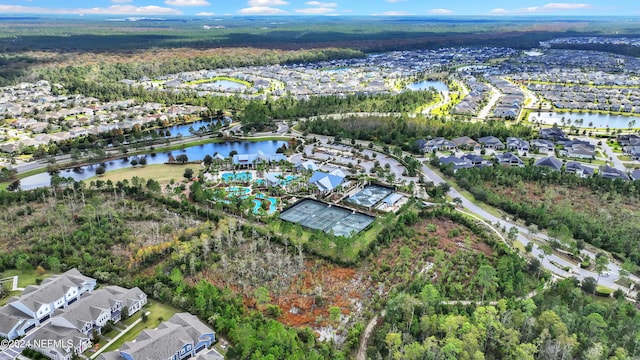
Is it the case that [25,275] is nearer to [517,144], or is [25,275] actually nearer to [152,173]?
[152,173]

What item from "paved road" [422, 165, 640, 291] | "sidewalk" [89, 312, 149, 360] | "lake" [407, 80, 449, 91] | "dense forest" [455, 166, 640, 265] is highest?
"lake" [407, 80, 449, 91]

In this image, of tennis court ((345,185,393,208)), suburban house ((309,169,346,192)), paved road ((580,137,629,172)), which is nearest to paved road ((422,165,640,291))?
tennis court ((345,185,393,208))

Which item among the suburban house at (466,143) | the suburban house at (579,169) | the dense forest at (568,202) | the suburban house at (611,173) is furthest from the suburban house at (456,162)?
the suburban house at (611,173)

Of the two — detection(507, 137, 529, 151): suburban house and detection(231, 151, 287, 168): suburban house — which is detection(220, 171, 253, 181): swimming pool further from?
detection(507, 137, 529, 151): suburban house

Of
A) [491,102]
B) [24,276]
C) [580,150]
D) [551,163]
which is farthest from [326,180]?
[491,102]

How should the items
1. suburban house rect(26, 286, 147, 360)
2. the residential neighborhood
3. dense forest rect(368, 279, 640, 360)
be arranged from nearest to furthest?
1. dense forest rect(368, 279, 640, 360)
2. the residential neighborhood
3. suburban house rect(26, 286, 147, 360)

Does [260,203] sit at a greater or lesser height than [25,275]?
greater
